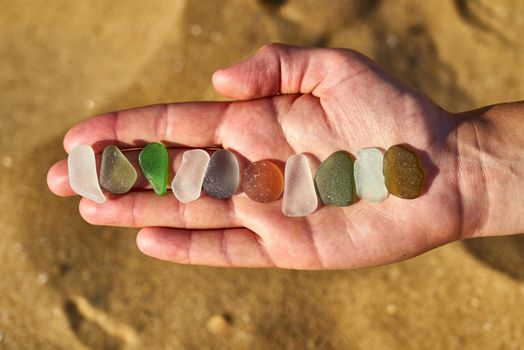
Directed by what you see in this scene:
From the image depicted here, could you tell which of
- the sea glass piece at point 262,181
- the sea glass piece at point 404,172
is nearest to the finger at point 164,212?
the sea glass piece at point 262,181

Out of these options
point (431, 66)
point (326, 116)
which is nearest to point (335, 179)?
point (326, 116)

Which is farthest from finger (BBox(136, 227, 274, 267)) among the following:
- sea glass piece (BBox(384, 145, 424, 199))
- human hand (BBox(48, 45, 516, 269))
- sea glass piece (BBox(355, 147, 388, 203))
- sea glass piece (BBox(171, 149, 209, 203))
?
sea glass piece (BBox(384, 145, 424, 199))

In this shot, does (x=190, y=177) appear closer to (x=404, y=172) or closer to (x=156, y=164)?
(x=156, y=164)

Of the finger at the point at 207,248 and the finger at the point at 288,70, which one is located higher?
the finger at the point at 288,70

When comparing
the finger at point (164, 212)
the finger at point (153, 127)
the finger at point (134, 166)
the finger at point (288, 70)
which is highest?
the finger at point (288, 70)

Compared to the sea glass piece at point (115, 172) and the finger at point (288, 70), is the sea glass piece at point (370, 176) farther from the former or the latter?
the sea glass piece at point (115, 172)

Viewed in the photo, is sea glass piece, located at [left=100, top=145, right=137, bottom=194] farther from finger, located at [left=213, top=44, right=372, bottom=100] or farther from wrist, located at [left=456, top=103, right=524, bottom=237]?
wrist, located at [left=456, top=103, right=524, bottom=237]
